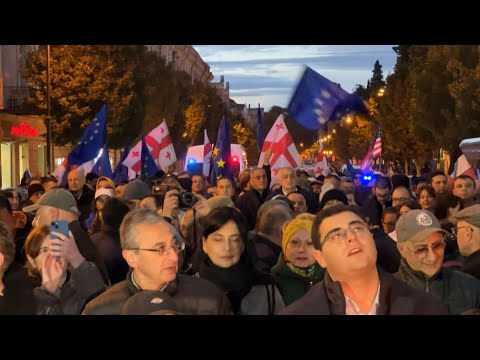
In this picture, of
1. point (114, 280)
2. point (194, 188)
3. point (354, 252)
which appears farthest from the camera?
point (194, 188)

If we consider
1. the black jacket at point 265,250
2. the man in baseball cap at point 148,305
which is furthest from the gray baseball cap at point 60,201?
the man in baseball cap at point 148,305

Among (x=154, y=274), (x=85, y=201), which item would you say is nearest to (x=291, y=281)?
(x=154, y=274)

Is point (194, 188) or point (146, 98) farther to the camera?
point (146, 98)

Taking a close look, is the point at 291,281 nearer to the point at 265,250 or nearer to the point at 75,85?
the point at 265,250

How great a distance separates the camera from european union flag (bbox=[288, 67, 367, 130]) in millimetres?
12734

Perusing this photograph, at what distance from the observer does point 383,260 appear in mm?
6730

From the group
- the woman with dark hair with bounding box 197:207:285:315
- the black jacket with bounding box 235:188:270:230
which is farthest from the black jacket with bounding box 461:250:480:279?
the black jacket with bounding box 235:188:270:230

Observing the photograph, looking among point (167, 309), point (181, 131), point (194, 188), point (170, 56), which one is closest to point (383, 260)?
point (167, 309)

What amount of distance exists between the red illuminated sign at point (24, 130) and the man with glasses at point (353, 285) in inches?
1450

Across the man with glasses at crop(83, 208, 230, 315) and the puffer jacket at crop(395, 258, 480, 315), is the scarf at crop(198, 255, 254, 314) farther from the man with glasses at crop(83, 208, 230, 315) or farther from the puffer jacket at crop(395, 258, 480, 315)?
the puffer jacket at crop(395, 258, 480, 315)

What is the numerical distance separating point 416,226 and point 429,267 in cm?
25

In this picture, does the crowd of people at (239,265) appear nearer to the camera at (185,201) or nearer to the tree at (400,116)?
the camera at (185,201)
